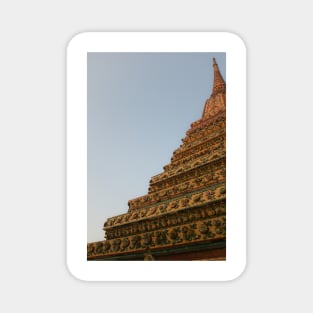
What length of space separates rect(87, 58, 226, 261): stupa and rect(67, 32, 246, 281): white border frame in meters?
0.12

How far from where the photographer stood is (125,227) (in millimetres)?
3441

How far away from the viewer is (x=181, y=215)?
3.06 m

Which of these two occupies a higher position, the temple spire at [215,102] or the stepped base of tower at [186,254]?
the temple spire at [215,102]

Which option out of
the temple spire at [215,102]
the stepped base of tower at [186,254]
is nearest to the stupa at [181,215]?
the stepped base of tower at [186,254]
